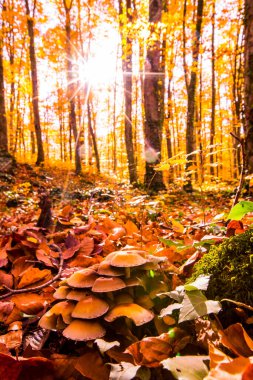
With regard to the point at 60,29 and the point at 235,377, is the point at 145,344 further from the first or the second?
the point at 60,29

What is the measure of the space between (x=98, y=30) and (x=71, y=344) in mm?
22915

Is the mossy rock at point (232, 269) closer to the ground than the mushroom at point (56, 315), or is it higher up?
higher up

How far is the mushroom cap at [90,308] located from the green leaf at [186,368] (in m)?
0.42

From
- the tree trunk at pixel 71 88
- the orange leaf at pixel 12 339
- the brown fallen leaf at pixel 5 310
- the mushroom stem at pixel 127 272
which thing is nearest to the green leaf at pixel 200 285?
the mushroom stem at pixel 127 272

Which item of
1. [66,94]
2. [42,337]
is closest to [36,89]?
[66,94]

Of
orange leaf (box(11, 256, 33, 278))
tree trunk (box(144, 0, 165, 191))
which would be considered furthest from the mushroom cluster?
tree trunk (box(144, 0, 165, 191))

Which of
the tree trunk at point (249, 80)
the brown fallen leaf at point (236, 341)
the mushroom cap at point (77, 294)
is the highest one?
the tree trunk at point (249, 80)

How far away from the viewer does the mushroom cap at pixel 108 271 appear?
133cm

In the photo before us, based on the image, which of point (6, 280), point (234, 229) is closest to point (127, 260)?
point (234, 229)

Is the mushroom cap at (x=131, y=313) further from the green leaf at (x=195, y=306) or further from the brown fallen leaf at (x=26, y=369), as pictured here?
the brown fallen leaf at (x=26, y=369)

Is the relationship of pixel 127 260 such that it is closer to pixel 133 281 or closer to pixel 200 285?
pixel 133 281

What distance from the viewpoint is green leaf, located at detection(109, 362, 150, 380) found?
0.94 meters

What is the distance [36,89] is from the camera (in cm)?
1407

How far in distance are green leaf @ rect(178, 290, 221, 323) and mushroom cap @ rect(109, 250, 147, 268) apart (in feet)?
0.88
